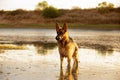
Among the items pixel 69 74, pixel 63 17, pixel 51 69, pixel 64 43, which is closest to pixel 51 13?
pixel 63 17

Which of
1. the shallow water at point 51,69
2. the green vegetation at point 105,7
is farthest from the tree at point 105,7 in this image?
the shallow water at point 51,69

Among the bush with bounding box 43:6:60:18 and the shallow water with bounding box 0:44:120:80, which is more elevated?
the shallow water with bounding box 0:44:120:80

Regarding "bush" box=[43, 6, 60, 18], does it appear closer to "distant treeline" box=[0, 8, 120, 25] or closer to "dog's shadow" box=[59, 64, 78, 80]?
"distant treeline" box=[0, 8, 120, 25]

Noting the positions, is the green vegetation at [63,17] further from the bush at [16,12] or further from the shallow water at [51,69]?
the shallow water at [51,69]

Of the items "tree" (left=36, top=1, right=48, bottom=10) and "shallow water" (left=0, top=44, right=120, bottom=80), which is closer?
"shallow water" (left=0, top=44, right=120, bottom=80)

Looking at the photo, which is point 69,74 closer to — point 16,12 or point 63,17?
point 63,17

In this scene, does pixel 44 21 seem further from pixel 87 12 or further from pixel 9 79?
pixel 9 79

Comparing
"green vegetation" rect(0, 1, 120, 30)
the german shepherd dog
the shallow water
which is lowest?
"green vegetation" rect(0, 1, 120, 30)

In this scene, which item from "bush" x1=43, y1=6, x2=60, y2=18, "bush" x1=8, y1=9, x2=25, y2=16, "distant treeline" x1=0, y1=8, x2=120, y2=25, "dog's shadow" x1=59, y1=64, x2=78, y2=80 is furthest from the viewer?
"bush" x1=8, y1=9, x2=25, y2=16

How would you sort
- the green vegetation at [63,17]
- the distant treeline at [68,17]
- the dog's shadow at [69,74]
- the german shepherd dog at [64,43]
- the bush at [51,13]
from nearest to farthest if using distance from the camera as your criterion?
the german shepherd dog at [64,43]
the dog's shadow at [69,74]
the green vegetation at [63,17]
the distant treeline at [68,17]
the bush at [51,13]

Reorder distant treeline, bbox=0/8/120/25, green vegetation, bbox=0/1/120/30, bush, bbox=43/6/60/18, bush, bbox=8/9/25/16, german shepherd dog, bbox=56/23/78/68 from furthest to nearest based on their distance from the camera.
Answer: bush, bbox=8/9/25/16, bush, bbox=43/6/60/18, distant treeline, bbox=0/8/120/25, green vegetation, bbox=0/1/120/30, german shepherd dog, bbox=56/23/78/68

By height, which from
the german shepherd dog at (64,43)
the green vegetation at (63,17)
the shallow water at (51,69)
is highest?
the german shepherd dog at (64,43)

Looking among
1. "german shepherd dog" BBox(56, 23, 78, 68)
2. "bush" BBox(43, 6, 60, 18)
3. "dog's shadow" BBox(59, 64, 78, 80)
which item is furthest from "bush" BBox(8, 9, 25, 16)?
"german shepherd dog" BBox(56, 23, 78, 68)

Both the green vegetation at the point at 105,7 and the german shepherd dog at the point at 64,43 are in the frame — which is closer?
the german shepherd dog at the point at 64,43
